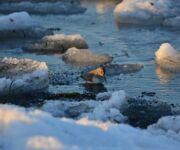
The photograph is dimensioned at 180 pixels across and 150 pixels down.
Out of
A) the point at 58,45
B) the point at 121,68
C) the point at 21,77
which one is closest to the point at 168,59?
the point at 121,68

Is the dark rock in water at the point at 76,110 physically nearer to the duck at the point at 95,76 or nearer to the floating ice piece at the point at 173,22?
the duck at the point at 95,76

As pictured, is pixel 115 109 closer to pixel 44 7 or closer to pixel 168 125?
pixel 168 125

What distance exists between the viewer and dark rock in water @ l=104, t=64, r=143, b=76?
887 cm

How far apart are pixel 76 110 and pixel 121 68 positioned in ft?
8.75

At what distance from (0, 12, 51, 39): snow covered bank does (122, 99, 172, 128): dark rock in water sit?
5.54 meters

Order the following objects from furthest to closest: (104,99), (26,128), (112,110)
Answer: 1. (104,99)
2. (112,110)
3. (26,128)

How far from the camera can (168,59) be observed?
9.43 metres

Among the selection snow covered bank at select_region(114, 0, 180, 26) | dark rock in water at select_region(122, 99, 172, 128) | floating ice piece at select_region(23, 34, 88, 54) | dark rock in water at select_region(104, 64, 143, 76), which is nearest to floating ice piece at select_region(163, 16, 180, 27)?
snow covered bank at select_region(114, 0, 180, 26)

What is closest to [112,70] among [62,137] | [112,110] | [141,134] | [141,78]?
[141,78]

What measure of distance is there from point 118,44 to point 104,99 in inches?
157

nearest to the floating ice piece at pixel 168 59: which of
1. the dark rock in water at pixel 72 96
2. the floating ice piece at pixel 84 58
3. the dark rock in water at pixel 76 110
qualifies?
the floating ice piece at pixel 84 58

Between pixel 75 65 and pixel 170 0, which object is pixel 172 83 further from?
pixel 170 0

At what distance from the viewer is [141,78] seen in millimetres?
8578

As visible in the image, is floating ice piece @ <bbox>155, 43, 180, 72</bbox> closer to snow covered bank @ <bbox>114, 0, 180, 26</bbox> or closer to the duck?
the duck
